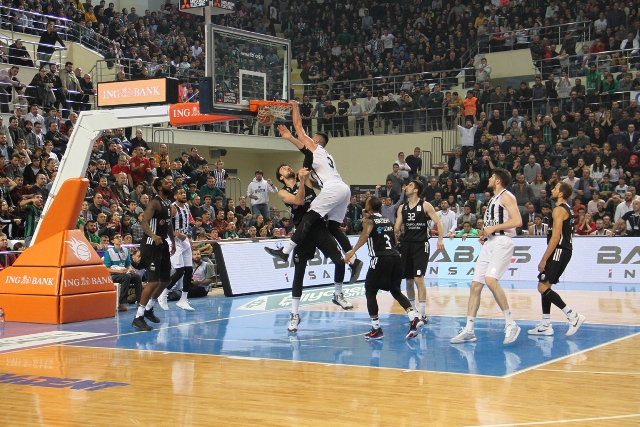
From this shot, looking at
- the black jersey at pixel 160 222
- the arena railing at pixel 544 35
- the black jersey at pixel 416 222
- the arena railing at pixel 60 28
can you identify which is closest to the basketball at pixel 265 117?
the black jersey at pixel 160 222

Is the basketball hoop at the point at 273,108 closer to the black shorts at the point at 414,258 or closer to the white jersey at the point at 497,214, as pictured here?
the black shorts at the point at 414,258

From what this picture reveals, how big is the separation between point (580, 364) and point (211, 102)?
700 centimetres

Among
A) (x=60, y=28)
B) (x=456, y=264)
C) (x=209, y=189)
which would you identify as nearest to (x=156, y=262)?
(x=209, y=189)

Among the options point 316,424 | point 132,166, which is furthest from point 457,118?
point 316,424

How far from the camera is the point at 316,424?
6180 millimetres

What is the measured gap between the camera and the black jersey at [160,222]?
38.4 ft

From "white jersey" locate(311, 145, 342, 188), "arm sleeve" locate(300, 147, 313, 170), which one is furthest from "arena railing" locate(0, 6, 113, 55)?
"white jersey" locate(311, 145, 342, 188)

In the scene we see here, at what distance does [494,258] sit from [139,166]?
1192cm

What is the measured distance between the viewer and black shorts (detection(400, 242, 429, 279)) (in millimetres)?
11555

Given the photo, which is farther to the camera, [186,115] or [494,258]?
[186,115]

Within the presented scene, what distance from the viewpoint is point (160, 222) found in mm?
11766

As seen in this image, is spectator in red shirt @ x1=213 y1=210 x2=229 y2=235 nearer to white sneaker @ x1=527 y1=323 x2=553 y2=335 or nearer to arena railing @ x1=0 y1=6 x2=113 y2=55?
arena railing @ x1=0 y1=6 x2=113 y2=55

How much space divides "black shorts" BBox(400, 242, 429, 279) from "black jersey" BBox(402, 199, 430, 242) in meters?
0.09

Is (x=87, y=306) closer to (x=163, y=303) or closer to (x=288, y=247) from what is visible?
(x=163, y=303)
